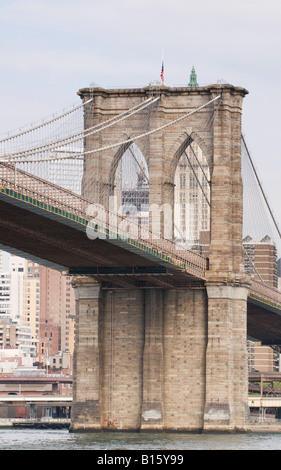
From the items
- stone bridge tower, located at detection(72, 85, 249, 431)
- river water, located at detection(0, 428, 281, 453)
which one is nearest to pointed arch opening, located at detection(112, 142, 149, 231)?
stone bridge tower, located at detection(72, 85, 249, 431)

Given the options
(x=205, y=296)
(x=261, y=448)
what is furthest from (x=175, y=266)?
(x=261, y=448)

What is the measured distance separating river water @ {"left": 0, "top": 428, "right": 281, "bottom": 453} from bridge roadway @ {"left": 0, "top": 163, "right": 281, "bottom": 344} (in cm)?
964

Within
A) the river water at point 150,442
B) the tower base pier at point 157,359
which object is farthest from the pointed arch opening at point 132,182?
the river water at point 150,442

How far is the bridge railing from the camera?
76000 mm

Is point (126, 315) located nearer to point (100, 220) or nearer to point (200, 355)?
point (200, 355)

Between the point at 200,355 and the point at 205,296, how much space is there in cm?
378

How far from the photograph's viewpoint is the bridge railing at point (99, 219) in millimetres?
76000

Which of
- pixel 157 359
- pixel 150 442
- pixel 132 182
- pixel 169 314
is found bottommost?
pixel 150 442

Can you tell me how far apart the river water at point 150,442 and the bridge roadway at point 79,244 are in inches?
379

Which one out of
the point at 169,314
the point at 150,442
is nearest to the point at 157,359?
the point at 169,314

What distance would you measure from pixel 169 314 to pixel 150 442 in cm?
1434

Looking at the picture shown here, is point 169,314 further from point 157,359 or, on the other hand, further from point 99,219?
point 99,219

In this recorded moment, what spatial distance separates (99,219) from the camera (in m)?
85.7

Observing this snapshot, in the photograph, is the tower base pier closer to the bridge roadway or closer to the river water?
the bridge roadway
